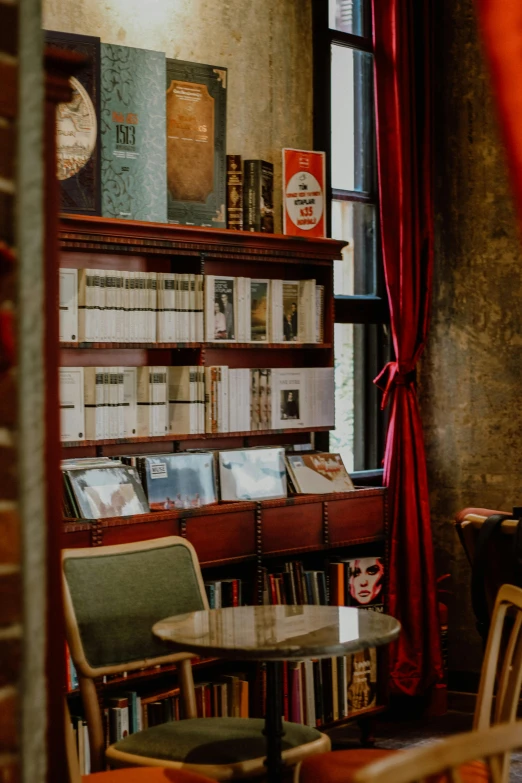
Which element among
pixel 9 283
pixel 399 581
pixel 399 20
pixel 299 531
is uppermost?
pixel 399 20

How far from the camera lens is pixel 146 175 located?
4.37 m

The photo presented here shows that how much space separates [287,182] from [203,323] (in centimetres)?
93

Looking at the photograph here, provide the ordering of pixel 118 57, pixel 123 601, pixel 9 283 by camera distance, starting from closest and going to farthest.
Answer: pixel 9 283, pixel 123 601, pixel 118 57

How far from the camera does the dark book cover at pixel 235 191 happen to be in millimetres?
4742

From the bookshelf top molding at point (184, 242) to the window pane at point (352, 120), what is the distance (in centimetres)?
66

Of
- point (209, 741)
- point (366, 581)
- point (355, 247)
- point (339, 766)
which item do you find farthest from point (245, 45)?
point (339, 766)

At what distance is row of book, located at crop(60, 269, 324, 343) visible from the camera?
4.05m

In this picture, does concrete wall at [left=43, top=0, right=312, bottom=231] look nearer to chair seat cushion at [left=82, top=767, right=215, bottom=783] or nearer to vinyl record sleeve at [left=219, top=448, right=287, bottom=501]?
vinyl record sleeve at [left=219, top=448, right=287, bottom=501]

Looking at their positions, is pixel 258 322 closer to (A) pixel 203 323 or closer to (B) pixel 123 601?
(A) pixel 203 323

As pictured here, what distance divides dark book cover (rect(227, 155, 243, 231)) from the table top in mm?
2009

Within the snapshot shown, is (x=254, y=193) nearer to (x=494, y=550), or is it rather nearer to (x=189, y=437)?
(x=189, y=437)

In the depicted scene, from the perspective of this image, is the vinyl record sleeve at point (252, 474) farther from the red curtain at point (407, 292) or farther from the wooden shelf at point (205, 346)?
the red curtain at point (407, 292)

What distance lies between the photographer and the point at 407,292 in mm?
5391

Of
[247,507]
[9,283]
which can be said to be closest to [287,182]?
[247,507]
